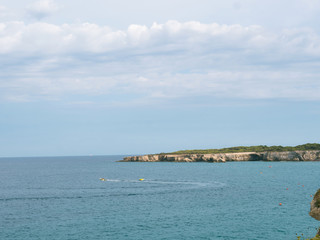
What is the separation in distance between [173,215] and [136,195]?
2931cm

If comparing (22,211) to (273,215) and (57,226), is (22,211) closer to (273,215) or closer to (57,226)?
(57,226)

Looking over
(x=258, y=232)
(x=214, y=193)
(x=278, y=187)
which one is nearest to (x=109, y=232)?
(x=258, y=232)

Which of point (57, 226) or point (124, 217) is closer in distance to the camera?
point (57, 226)

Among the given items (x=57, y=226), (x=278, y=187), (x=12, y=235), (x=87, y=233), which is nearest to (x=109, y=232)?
(x=87, y=233)

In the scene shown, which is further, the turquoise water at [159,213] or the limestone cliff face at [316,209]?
the turquoise water at [159,213]

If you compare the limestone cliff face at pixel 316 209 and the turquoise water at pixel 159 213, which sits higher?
the limestone cliff face at pixel 316 209

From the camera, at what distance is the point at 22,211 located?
247ft

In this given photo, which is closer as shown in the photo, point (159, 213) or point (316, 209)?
point (316, 209)

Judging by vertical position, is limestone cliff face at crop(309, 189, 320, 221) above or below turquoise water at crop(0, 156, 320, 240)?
above

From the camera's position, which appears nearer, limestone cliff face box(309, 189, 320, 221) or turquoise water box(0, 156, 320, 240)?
limestone cliff face box(309, 189, 320, 221)

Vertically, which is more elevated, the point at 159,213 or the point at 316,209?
the point at 316,209

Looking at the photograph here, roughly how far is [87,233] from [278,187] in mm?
70387

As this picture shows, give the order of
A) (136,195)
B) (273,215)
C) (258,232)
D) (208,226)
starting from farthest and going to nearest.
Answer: (136,195)
(273,215)
(208,226)
(258,232)

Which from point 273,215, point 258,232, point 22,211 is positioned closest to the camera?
point 258,232
